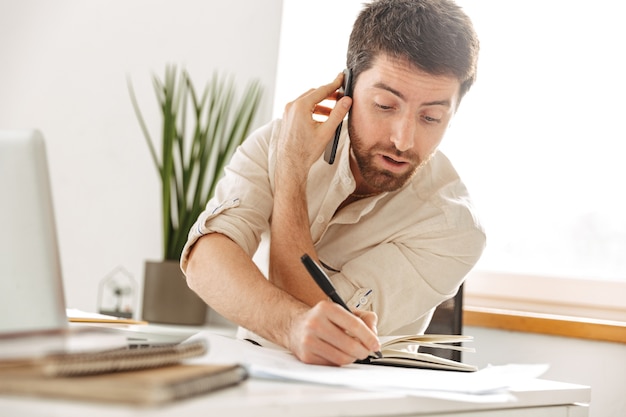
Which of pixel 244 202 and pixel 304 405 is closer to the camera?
pixel 304 405

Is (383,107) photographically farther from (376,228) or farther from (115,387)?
(115,387)

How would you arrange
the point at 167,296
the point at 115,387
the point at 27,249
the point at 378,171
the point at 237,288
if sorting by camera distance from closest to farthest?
the point at 115,387 → the point at 27,249 → the point at 237,288 → the point at 378,171 → the point at 167,296

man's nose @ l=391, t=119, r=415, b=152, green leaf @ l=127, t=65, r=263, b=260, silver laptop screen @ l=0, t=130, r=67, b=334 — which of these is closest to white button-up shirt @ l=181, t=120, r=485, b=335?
man's nose @ l=391, t=119, r=415, b=152

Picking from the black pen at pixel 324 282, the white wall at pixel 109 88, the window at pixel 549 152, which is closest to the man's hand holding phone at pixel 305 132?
the black pen at pixel 324 282

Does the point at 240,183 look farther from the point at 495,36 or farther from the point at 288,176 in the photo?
the point at 495,36

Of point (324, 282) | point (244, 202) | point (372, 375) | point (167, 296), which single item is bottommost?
point (167, 296)

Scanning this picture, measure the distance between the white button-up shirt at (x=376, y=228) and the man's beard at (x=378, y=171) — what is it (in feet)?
0.14

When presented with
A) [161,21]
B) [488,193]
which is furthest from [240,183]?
[161,21]

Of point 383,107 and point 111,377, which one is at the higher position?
point 383,107

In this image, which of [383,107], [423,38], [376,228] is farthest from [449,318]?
[423,38]

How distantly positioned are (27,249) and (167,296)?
66.1 inches

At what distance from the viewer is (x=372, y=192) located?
1.81m

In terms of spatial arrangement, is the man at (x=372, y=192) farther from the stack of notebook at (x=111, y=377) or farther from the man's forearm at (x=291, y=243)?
the stack of notebook at (x=111, y=377)

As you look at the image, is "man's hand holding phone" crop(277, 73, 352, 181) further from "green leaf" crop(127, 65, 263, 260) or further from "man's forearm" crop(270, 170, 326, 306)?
"green leaf" crop(127, 65, 263, 260)
